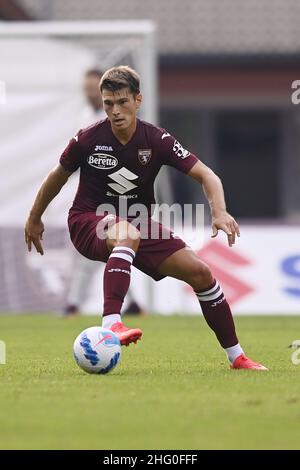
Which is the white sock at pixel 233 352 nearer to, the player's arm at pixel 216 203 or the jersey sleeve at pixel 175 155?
the player's arm at pixel 216 203

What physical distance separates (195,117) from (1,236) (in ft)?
30.7

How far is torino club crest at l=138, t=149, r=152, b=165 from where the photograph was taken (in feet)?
26.9

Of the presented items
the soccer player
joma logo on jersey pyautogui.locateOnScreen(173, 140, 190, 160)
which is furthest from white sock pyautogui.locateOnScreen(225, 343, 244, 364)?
joma logo on jersey pyautogui.locateOnScreen(173, 140, 190, 160)

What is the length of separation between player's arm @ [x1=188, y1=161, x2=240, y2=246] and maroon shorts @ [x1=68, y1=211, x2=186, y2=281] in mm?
384

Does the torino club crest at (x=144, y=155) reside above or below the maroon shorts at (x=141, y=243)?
above

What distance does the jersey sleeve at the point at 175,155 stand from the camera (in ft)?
26.7

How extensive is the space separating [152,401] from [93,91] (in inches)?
384

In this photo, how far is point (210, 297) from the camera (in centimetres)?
812

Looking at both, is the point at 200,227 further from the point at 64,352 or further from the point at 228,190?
the point at 228,190

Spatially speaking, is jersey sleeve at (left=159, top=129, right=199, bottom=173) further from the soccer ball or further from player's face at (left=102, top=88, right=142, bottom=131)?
the soccer ball

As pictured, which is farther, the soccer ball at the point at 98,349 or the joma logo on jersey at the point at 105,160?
the joma logo on jersey at the point at 105,160

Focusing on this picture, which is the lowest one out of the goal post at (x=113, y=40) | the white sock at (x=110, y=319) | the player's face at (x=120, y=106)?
the white sock at (x=110, y=319)

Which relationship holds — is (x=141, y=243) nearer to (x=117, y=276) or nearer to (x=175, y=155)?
(x=117, y=276)

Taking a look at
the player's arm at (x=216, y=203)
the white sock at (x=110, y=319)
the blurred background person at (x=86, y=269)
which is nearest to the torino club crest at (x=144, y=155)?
the player's arm at (x=216, y=203)
